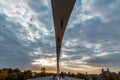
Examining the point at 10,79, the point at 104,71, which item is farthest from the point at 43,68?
the point at 10,79

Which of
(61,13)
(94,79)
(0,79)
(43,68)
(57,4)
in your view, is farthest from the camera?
(43,68)

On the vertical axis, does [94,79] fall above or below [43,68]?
below

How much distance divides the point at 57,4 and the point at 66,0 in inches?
35.1

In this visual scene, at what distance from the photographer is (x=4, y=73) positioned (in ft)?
320

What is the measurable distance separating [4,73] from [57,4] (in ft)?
307

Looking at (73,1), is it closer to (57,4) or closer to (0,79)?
(57,4)

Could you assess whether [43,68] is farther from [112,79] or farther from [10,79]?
[112,79]

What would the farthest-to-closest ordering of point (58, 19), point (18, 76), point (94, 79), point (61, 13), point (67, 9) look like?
point (94, 79) < point (18, 76) < point (58, 19) < point (61, 13) < point (67, 9)

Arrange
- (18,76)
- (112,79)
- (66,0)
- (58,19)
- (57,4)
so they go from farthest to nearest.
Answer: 1. (18,76)
2. (112,79)
3. (58,19)
4. (57,4)
5. (66,0)

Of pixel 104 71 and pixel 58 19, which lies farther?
pixel 104 71

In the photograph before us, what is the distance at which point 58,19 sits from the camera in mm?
14758

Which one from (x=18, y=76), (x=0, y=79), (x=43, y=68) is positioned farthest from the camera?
(x=43, y=68)

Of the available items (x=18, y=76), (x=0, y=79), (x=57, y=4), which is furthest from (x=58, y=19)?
(x=18, y=76)

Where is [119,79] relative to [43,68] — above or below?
below
